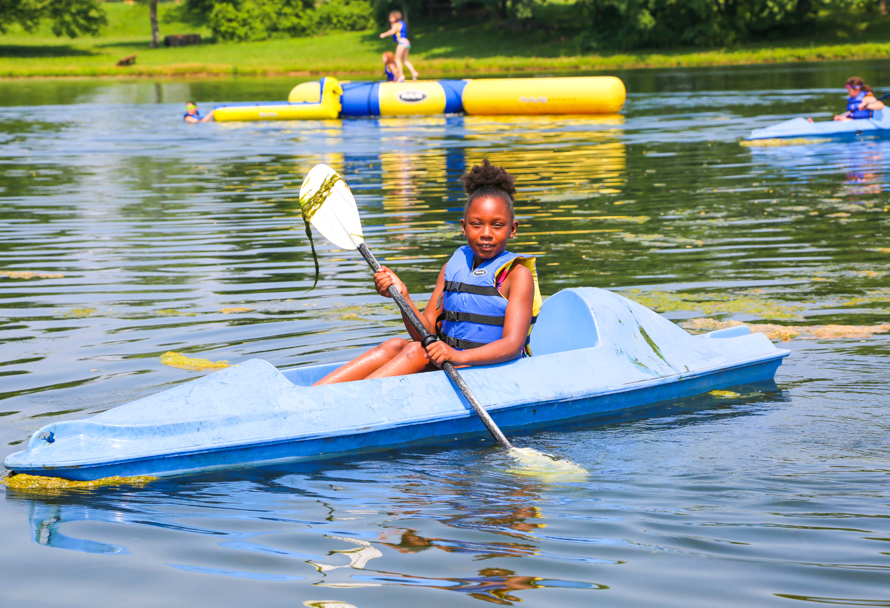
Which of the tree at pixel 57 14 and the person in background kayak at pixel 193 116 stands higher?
the tree at pixel 57 14

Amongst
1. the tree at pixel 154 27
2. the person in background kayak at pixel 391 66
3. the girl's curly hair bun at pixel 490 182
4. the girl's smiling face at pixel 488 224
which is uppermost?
the tree at pixel 154 27

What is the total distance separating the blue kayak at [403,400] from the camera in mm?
4168

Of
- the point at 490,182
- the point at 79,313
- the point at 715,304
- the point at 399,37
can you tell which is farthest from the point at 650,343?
the point at 399,37

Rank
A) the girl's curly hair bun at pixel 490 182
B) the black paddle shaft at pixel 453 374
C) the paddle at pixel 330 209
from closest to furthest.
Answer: the black paddle shaft at pixel 453 374 → the girl's curly hair bun at pixel 490 182 → the paddle at pixel 330 209

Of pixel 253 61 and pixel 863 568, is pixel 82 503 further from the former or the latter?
pixel 253 61

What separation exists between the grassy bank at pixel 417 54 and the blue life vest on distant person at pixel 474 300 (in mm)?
34742

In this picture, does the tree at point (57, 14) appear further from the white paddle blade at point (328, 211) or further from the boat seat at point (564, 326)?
the boat seat at point (564, 326)

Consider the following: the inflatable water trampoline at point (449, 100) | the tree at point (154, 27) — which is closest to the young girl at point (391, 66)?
the inflatable water trampoline at point (449, 100)

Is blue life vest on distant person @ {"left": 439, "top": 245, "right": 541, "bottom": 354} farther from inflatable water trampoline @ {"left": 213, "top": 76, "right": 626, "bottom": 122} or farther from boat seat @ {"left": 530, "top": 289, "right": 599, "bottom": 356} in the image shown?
inflatable water trampoline @ {"left": 213, "top": 76, "right": 626, "bottom": 122}

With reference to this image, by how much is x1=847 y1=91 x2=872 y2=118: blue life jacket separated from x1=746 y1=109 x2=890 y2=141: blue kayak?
3.5 inches

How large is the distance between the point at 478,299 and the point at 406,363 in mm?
492

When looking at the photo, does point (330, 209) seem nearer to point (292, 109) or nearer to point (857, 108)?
point (857, 108)

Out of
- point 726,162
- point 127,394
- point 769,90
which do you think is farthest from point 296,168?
point 769,90

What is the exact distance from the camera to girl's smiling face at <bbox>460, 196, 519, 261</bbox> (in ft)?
16.0
